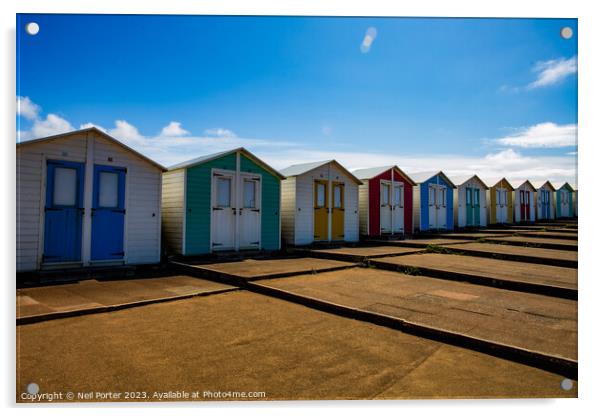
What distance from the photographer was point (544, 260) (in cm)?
1017

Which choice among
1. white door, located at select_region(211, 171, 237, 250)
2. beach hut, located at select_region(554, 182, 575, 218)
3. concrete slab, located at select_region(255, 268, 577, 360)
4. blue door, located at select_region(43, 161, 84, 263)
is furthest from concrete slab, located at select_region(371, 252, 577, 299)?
beach hut, located at select_region(554, 182, 575, 218)

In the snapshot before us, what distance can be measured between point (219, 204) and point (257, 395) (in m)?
9.39

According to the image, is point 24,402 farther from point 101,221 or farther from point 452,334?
point 101,221

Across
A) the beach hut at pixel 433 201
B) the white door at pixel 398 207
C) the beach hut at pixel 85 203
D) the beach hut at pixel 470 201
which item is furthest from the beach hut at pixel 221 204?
the beach hut at pixel 470 201

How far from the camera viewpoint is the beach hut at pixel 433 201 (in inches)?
825

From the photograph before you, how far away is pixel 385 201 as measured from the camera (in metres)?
18.6

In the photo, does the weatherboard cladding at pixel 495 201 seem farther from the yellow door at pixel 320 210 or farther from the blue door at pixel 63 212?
the blue door at pixel 63 212

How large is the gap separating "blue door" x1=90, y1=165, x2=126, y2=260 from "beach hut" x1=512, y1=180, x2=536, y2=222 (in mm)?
25700

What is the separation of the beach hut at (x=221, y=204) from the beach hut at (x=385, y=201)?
5.53 metres

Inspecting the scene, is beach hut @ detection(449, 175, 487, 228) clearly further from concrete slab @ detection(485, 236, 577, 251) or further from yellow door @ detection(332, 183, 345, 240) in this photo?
yellow door @ detection(332, 183, 345, 240)

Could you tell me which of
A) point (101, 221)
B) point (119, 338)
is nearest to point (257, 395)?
point (119, 338)

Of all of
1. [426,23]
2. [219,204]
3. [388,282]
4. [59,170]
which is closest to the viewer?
[426,23]

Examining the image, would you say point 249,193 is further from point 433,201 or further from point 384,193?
point 433,201

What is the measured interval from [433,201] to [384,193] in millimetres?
4529
